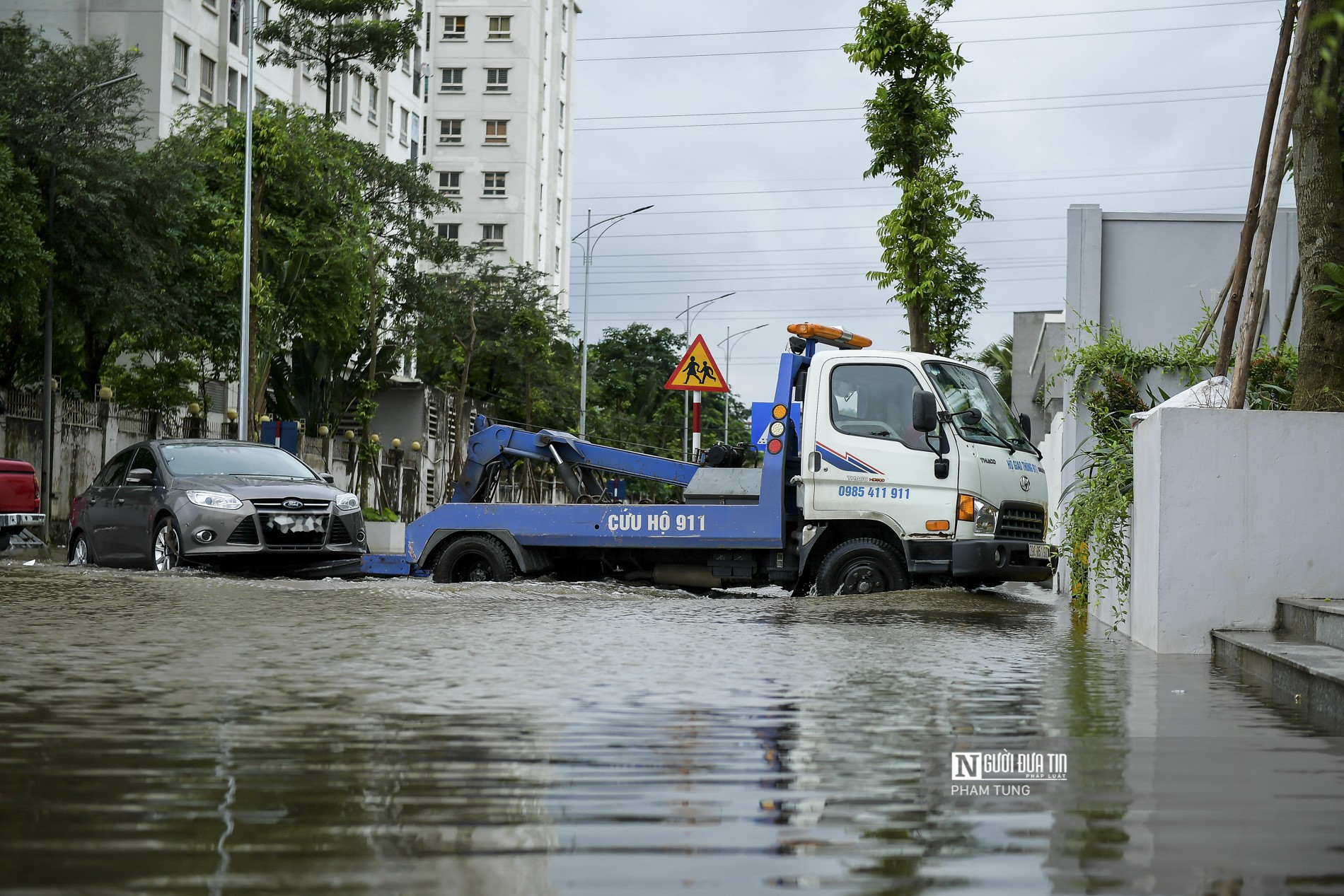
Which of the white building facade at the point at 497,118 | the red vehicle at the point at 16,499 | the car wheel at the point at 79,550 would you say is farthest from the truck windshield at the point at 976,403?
the white building facade at the point at 497,118

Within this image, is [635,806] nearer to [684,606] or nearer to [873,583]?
[684,606]

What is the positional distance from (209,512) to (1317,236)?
10444mm

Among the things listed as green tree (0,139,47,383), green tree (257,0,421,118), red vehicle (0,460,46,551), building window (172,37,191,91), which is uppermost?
green tree (257,0,421,118)

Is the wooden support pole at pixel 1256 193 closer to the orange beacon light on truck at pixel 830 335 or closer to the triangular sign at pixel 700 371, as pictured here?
the orange beacon light on truck at pixel 830 335

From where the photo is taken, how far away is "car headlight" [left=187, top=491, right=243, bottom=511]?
53.6 ft

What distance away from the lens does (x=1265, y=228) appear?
1073cm

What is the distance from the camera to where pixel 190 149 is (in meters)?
36.0

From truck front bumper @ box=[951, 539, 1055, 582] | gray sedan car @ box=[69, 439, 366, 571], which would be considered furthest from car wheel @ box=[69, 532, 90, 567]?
truck front bumper @ box=[951, 539, 1055, 582]

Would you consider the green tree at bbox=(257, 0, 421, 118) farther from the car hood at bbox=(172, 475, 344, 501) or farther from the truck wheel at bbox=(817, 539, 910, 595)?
the truck wheel at bbox=(817, 539, 910, 595)

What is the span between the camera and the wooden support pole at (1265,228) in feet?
33.4

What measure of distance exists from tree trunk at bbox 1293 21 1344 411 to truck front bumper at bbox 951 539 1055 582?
3.77 meters

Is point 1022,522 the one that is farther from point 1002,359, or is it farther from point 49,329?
point 1002,359

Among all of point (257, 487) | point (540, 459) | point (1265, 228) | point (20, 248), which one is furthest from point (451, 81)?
point (1265, 228)

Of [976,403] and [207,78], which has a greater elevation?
[207,78]
